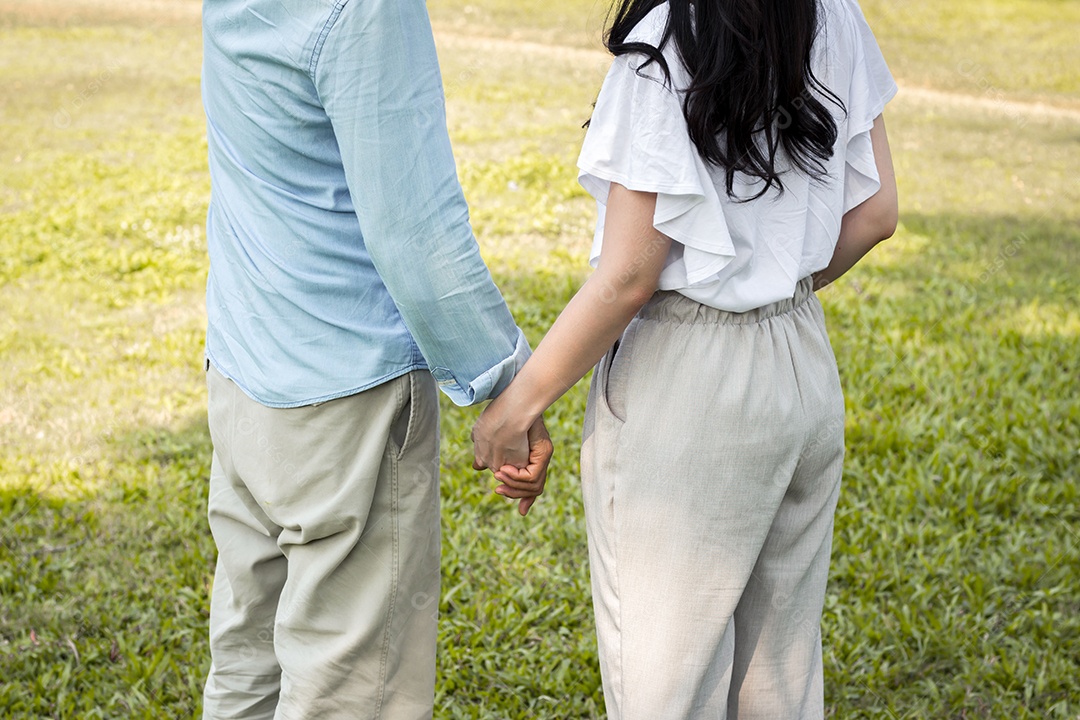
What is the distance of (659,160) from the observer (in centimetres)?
149

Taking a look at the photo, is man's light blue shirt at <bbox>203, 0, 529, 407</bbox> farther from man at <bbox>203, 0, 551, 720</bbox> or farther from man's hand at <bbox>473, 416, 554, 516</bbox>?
man's hand at <bbox>473, 416, 554, 516</bbox>

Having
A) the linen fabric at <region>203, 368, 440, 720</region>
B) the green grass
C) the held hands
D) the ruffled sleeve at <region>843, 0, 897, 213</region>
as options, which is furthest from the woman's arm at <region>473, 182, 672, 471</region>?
the green grass

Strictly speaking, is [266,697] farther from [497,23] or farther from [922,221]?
[497,23]

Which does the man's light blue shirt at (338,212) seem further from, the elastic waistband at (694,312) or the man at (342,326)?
the elastic waistband at (694,312)

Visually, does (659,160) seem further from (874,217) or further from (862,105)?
(874,217)

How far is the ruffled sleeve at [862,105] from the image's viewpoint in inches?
67.1

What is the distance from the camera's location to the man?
4.99 ft

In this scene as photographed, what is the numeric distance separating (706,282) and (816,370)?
0.28 metres

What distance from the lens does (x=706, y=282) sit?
1579mm

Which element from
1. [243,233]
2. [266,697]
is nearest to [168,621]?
[266,697]

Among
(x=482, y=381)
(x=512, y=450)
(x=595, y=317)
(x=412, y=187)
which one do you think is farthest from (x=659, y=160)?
(x=512, y=450)

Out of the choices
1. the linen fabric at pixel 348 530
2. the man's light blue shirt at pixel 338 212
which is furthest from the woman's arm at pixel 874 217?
the linen fabric at pixel 348 530

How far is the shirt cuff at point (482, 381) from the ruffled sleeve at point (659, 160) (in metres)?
0.35

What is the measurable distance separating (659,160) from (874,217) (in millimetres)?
542
